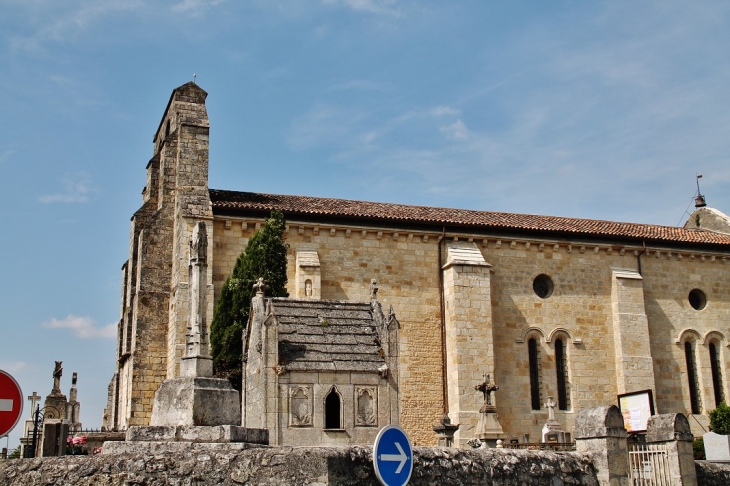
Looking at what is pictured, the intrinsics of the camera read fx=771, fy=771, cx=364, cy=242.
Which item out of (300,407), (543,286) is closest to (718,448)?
(300,407)

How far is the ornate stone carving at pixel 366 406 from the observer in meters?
14.6

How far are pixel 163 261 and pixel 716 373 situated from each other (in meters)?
22.2

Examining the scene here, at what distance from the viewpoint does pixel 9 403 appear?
249 inches

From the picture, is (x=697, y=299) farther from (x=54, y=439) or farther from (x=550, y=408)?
(x=54, y=439)

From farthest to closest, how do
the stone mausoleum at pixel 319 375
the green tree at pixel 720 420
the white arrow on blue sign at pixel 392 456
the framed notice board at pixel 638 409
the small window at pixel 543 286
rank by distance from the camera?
the small window at pixel 543 286 → the green tree at pixel 720 420 → the framed notice board at pixel 638 409 → the stone mausoleum at pixel 319 375 → the white arrow on blue sign at pixel 392 456

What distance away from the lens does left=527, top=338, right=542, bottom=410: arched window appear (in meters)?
28.2

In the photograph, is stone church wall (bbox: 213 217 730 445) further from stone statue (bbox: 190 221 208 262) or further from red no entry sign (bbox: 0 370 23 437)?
red no entry sign (bbox: 0 370 23 437)

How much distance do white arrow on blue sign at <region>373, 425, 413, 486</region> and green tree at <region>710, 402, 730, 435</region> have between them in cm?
2594

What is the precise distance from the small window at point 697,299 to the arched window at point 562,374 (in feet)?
21.5

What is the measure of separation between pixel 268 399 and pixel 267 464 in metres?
7.46

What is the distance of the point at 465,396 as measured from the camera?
86.4 feet

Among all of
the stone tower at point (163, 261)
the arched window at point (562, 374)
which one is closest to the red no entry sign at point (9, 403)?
the stone tower at point (163, 261)

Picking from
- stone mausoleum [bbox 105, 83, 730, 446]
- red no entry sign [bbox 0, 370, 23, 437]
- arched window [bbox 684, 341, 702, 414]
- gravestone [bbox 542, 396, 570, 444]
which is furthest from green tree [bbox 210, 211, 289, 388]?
arched window [bbox 684, 341, 702, 414]

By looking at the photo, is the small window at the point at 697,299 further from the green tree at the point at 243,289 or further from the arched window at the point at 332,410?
the arched window at the point at 332,410
